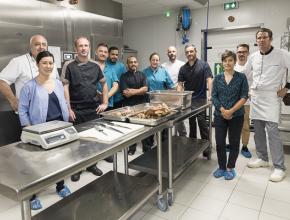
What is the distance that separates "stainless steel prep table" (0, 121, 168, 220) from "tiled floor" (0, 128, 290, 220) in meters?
0.68

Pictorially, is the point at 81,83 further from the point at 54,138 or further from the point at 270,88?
the point at 270,88

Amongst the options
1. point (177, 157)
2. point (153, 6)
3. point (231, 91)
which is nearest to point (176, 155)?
point (177, 157)

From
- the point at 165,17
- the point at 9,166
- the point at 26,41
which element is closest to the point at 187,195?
the point at 9,166

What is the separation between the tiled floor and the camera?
2.16m

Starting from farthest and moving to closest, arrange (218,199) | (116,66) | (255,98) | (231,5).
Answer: (231,5) < (116,66) < (255,98) < (218,199)

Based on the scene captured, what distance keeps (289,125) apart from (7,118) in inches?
147

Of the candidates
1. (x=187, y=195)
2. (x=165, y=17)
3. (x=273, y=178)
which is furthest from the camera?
(x=165, y=17)

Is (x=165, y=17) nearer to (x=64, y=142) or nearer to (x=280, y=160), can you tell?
(x=280, y=160)

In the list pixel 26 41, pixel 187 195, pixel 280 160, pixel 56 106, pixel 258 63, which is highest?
pixel 26 41

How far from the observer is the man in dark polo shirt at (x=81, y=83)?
2.61m

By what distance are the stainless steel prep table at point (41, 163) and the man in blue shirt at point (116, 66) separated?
179 cm

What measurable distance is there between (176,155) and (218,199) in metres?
0.63

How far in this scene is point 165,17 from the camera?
5617 millimetres

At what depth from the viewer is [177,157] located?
8.97ft
